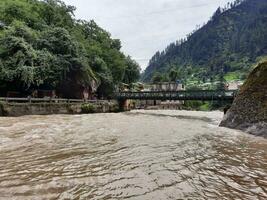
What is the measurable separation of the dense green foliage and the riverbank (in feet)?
8.72

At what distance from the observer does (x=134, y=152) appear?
303 inches

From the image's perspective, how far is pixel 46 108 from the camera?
2589cm

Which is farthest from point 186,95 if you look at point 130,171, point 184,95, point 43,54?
point 130,171

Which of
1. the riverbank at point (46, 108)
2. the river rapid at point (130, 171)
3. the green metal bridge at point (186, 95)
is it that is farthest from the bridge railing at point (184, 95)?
the river rapid at point (130, 171)

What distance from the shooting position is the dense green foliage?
2602 centimetres

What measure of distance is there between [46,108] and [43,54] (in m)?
5.86

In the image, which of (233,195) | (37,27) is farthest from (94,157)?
(37,27)

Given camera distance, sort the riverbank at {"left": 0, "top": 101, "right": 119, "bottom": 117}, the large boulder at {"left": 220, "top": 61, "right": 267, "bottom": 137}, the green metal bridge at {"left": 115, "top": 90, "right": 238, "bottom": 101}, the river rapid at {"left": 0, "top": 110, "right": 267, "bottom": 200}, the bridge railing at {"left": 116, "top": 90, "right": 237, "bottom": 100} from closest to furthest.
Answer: the river rapid at {"left": 0, "top": 110, "right": 267, "bottom": 200} < the large boulder at {"left": 220, "top": 61, "right": 267, "bottom": 137} < the riverbank at {"left": 0, "top": 101, "right": 119, "bottom": 117} < the green metal bridge at {"left": 115, "top": 90, "right": 238, "bottom": 101} < the bridge railing at {"left": 116, "top": 90, "right": 237, "bottom": 100}

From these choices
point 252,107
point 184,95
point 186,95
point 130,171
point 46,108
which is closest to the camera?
point 130,171

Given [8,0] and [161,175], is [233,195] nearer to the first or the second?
[161,175]

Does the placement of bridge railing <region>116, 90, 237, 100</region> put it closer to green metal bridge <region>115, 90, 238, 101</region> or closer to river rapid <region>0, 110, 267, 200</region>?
green metal bridge <region>115, 90, 238, 101</region>

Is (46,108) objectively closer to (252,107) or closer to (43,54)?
(43,54)

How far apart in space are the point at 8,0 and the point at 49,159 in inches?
1534

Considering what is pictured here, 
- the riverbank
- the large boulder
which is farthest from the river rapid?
the riverbank
